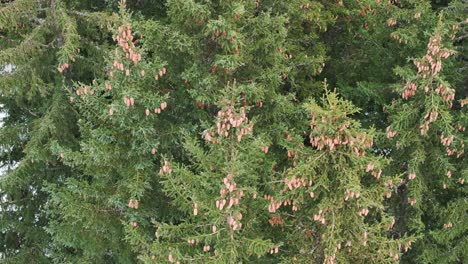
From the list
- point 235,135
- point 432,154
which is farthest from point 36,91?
point 432,154

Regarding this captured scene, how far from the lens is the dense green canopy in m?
5.73

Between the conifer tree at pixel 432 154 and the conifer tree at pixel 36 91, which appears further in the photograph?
the conifer tree at pixel 36 91

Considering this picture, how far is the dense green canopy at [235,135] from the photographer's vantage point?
5.73 m

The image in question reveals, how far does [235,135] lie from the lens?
5.69 m

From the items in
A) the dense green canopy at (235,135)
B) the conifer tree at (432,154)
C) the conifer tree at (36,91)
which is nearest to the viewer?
the dense green canopy at (235,135)

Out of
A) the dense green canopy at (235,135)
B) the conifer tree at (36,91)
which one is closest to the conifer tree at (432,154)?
the dense green canopy at (235,135)

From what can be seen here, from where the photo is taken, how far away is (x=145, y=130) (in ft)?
22.4

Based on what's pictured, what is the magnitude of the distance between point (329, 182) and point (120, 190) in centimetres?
338

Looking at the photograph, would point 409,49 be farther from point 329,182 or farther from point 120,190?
point 120,190

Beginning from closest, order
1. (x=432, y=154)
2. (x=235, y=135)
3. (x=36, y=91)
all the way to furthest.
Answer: (x=235, y=135) < (x=432, y=154) < (x=36, y=91)

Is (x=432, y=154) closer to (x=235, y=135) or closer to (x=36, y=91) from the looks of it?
(x=235, y=135)

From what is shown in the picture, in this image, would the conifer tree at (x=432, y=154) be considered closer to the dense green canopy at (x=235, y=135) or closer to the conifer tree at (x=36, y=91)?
the dense green canopy at (x=235, y=135)

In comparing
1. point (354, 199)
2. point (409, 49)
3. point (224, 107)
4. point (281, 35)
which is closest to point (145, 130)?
point (224, 107)

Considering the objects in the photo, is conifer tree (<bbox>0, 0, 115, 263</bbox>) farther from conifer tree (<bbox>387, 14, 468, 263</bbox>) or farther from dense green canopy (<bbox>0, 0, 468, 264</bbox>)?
conifer tree (<bbox>387, 14, 468, 263</bbox>)
